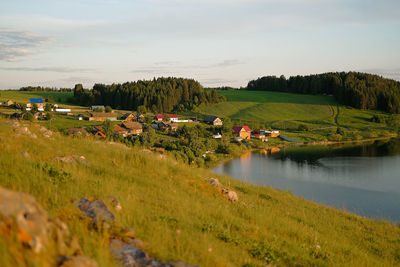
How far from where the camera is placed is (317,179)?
146ft

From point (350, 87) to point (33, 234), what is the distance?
137m

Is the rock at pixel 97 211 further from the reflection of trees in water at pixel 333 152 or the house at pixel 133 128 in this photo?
the house at pixel 133 128

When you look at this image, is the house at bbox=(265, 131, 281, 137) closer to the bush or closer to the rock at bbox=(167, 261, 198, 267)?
the bush

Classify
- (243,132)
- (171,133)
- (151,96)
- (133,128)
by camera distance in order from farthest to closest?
(151,96)
(243,132)
(171,133)
(133,128)

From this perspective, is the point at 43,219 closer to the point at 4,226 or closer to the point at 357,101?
the point at 4,226

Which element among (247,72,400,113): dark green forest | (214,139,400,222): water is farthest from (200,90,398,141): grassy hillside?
(214,139,400,222): water

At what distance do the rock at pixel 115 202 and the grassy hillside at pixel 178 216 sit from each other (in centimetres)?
11

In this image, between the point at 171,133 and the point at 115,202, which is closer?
the point at 115,202

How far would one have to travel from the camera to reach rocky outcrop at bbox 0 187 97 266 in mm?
2910

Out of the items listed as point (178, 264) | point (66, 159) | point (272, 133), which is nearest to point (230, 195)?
point (66, 159)

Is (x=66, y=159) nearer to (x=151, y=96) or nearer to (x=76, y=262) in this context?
(x=76, y=262)

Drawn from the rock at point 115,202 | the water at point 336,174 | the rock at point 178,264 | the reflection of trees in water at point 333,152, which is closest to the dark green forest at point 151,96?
the reflection of trees in water at point 333,152

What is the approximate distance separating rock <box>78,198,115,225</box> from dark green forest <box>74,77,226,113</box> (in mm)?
111816

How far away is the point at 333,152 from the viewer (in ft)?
216
